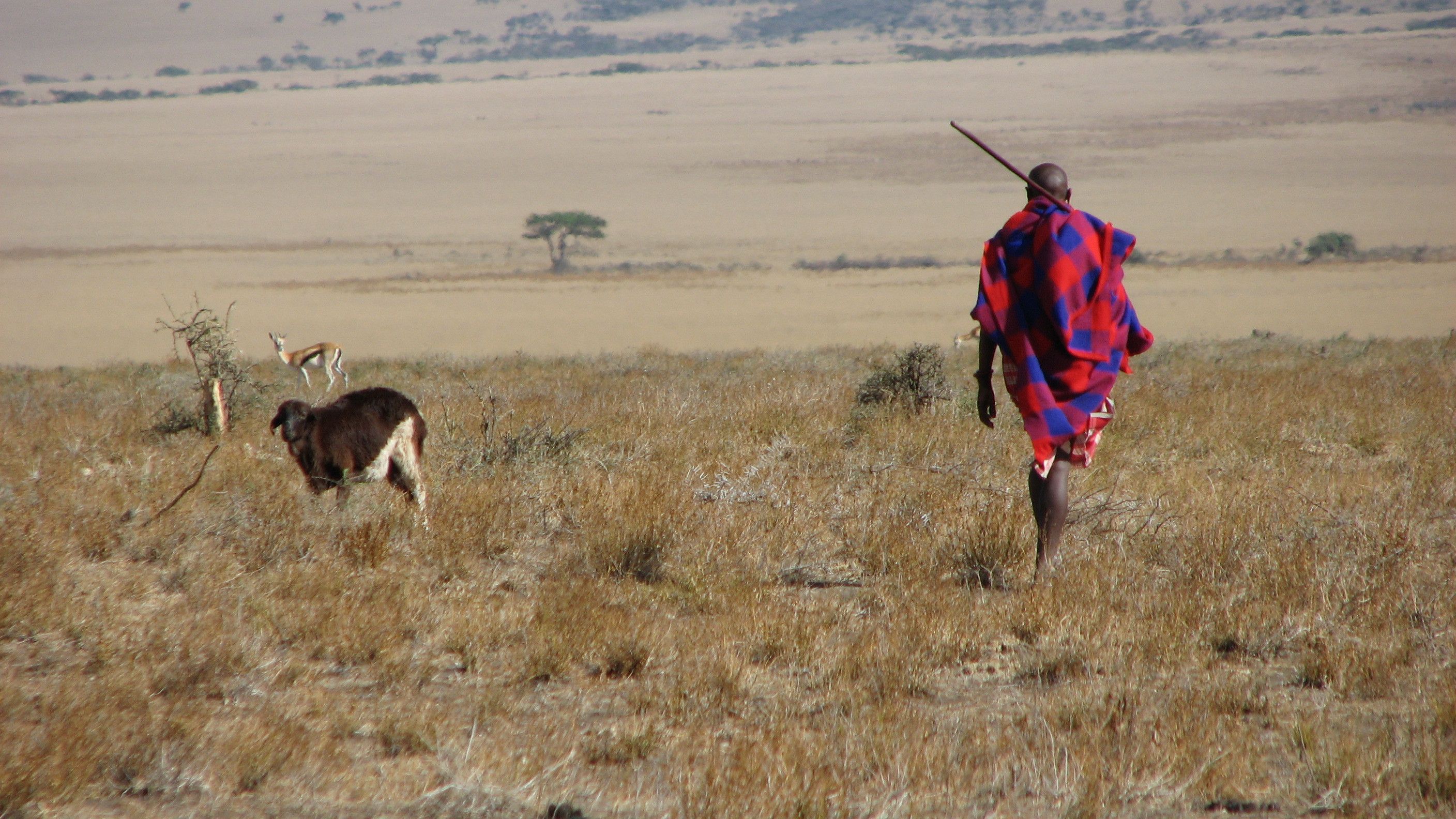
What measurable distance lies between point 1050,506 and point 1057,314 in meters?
0.80

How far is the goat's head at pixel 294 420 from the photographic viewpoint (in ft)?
18.7

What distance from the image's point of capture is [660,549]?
17.2 feet

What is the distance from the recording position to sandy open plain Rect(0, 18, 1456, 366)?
31.1m

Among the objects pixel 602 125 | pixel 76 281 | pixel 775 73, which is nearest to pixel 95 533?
pixel 76 281

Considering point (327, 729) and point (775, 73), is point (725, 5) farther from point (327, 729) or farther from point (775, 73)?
point (327, 729)

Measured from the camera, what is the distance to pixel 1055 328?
15.3 feet

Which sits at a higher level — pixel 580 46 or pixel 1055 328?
pixel 580 46

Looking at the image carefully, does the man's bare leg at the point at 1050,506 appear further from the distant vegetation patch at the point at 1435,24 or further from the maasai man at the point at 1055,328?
the distant vegetation patch at the point at 1435,24

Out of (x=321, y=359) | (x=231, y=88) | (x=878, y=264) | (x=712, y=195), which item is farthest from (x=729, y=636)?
(x=231, y=88)

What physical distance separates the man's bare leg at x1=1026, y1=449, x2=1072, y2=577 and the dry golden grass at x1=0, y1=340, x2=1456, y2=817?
15 centimetres

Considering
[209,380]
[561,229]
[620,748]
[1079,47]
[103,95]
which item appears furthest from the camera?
[1079,47]

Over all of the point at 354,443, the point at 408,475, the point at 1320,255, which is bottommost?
the point at 1320,255

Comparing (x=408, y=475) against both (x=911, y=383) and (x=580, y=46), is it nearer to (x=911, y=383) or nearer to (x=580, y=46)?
(x=911, y=383)

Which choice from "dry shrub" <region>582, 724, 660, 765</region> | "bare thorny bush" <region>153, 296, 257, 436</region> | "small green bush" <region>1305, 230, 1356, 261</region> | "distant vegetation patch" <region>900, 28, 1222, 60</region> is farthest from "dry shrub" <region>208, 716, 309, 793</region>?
"distant vegetation patch" <region>900, 28, 1222, 60</region>
